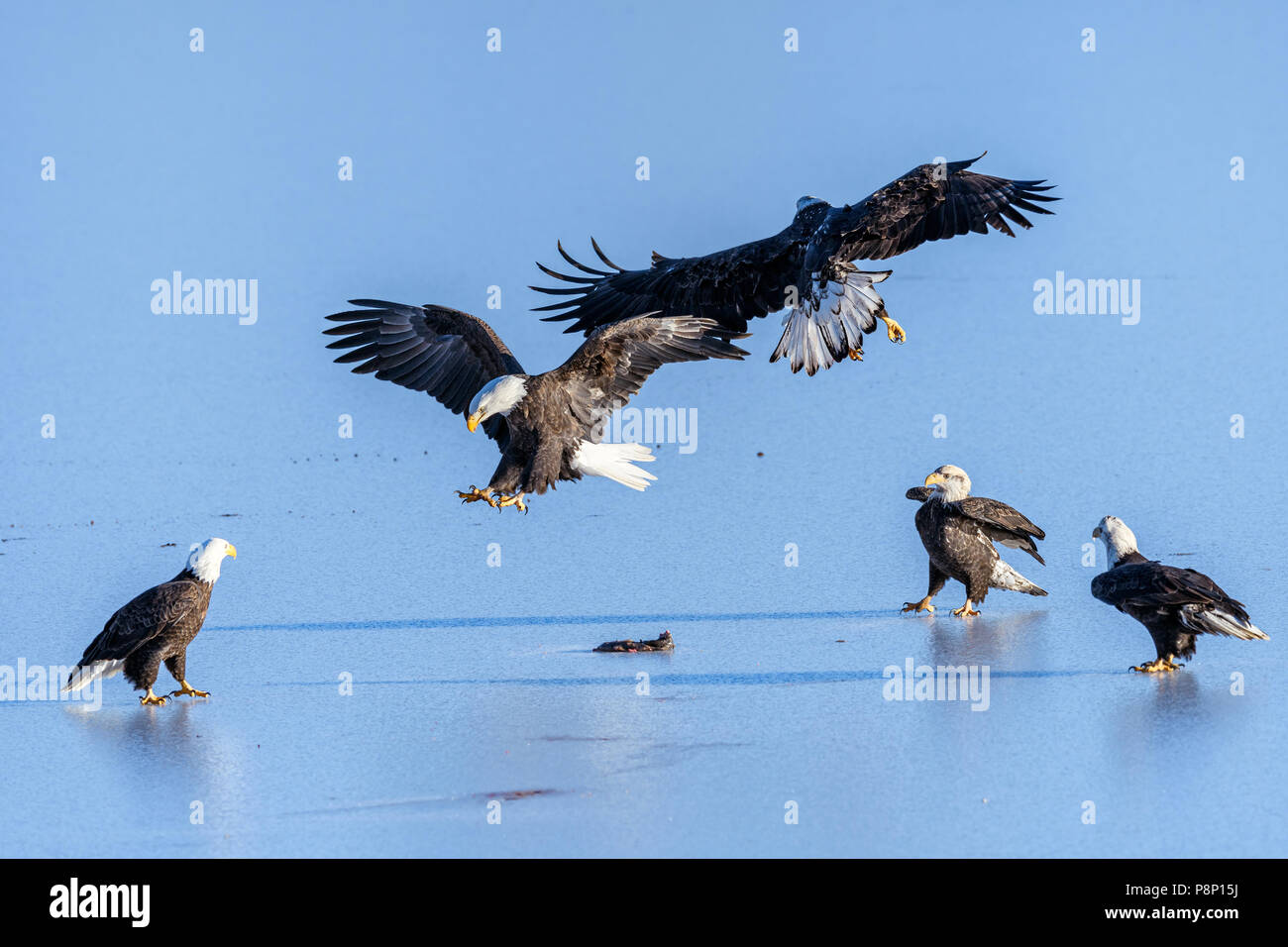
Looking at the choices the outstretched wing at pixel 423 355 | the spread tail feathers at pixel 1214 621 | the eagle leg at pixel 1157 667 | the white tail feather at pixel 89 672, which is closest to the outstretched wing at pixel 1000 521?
the eagle leg at pixel 1157 667

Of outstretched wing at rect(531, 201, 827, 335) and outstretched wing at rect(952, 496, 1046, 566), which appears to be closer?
outstretched wing at rect(952, 496, 1046, 566)

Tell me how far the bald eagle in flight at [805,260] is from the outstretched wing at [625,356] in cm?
45

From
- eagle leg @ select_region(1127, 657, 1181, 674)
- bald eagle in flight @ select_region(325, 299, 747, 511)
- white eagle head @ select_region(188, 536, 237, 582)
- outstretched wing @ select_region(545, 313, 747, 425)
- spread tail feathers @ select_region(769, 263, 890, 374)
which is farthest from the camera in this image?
spread tail feathers @ select_region(769, 263, 890, 374)

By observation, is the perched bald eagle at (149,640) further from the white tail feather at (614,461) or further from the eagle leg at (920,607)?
the eagle leg at (920,607)

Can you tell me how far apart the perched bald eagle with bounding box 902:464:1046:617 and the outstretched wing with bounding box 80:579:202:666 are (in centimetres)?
323

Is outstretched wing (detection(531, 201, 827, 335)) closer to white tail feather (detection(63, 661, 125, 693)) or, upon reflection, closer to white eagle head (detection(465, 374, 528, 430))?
white eagle head (detection(465, 374, 528, 430))

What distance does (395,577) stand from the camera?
7750 mm

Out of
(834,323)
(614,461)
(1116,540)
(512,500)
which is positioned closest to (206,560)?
(512,500)

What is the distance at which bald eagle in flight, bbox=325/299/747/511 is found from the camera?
6.46 metres

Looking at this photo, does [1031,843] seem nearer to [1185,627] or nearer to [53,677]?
[1185,627]

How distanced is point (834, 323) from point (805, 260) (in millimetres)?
641

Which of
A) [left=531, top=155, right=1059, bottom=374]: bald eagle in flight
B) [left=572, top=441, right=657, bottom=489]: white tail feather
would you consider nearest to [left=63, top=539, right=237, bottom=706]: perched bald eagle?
[left=572, top=441, right=657, bottom=489]: white tail feather

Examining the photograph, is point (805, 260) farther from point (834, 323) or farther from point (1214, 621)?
point (1214, 621)

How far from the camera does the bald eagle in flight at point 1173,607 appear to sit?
5.53 meters
